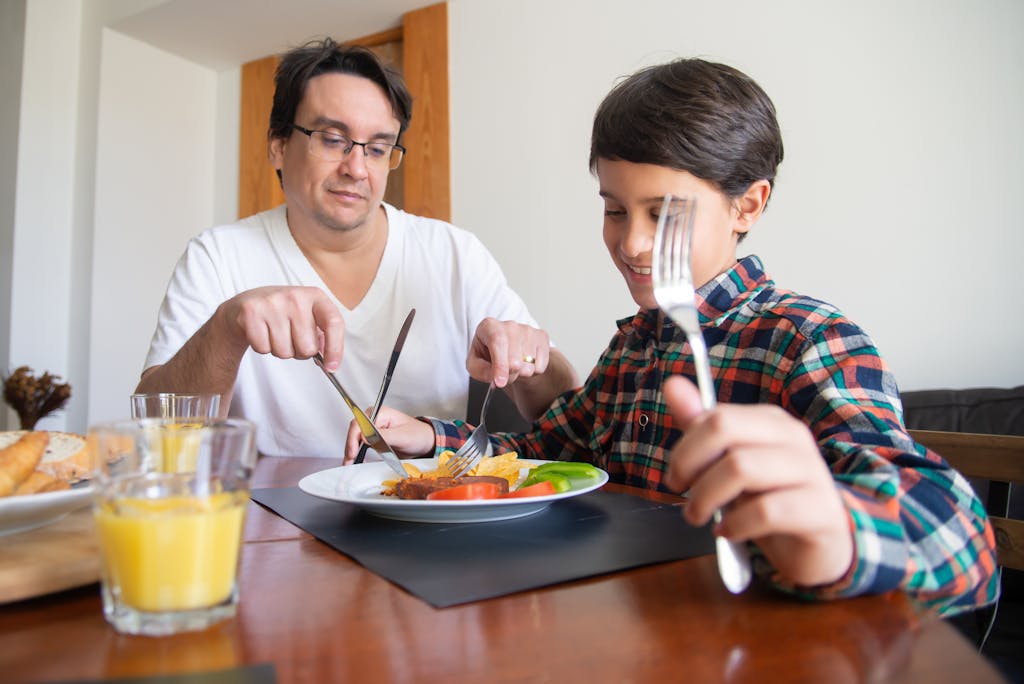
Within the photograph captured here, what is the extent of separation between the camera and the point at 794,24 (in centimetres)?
257

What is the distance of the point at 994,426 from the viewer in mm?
1710

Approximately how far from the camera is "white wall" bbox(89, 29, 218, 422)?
157 inches

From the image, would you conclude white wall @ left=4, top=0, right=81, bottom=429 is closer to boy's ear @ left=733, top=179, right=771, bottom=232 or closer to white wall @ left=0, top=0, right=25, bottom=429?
white wall @ left=0, top=0, right=25, bottom=429

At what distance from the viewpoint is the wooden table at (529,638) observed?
16.3 inches

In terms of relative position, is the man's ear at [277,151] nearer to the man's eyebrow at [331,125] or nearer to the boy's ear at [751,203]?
the man's eyebrow at [331,125]

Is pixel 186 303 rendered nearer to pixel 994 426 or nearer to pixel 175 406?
pixel 175 406

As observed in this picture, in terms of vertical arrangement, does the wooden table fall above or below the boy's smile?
below

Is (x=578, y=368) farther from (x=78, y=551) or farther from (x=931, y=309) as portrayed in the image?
(x=78, y=551)

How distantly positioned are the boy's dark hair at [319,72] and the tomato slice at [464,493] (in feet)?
4.52

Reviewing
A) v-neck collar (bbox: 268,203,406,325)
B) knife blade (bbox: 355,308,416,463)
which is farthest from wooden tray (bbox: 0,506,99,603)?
v-neck collar (bbox: 268,203,406,325)

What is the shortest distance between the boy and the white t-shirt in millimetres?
538

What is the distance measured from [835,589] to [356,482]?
597mm

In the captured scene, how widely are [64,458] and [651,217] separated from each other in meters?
0.76

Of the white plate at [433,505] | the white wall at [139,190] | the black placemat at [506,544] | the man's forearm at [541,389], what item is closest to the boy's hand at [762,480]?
the black placemat at [506,544]
